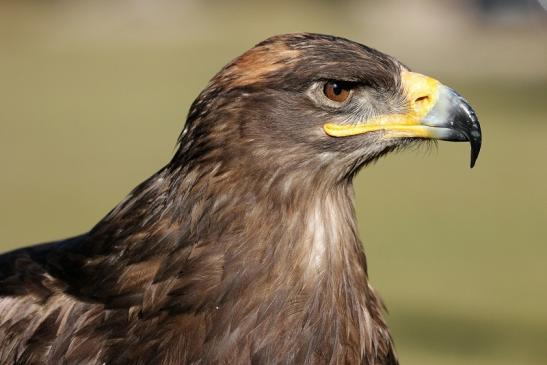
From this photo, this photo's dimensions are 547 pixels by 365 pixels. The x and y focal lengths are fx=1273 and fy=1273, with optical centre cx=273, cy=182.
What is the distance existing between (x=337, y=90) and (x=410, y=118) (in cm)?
28

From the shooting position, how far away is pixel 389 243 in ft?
36.9

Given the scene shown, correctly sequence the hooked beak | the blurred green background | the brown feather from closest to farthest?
the brown feather
the hooked beak
the blurred green background

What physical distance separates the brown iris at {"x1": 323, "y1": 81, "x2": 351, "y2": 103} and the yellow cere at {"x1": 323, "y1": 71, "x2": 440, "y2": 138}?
9cm

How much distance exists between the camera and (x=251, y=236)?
13.6 ft

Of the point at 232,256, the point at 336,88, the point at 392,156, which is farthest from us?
the point at 392,156

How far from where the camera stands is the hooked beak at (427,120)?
14.0 ft

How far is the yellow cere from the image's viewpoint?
4.33 metres

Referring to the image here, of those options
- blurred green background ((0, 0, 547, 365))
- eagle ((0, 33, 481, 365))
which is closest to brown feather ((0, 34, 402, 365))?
eagle ((0, 33, 481, 365))

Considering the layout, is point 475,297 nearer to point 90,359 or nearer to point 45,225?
point 45,225

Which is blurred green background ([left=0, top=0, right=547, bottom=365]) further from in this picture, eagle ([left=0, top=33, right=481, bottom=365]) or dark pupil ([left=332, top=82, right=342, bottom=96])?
dark pupil ([left=332, top=82, right=342, bottom=96])

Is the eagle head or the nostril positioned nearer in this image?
the eagle head

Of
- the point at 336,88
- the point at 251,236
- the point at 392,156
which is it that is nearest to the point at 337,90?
the point at 336,88

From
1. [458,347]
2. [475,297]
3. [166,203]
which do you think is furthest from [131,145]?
[166,203]

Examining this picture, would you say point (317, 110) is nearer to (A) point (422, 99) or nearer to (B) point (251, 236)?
(A) point (422, 99)
